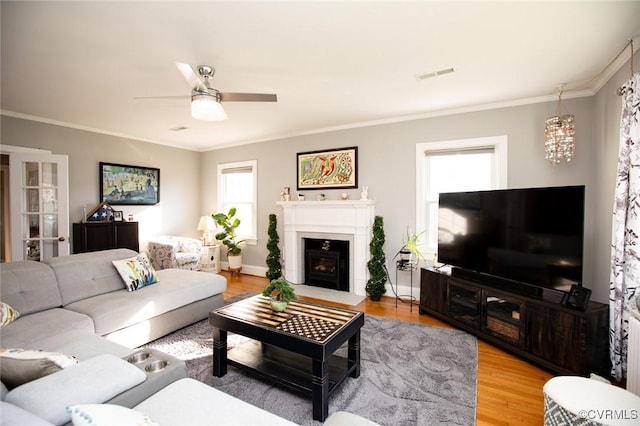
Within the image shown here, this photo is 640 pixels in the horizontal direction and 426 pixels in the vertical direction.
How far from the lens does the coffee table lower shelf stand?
2064 millimetres

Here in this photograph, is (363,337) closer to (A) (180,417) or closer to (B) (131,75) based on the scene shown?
(A) (180,417)

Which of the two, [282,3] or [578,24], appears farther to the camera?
[578,24]

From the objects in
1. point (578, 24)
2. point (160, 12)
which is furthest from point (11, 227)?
point (578, 24)

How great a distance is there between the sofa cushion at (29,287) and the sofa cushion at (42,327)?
79mm

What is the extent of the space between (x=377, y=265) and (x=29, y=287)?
12.4ft

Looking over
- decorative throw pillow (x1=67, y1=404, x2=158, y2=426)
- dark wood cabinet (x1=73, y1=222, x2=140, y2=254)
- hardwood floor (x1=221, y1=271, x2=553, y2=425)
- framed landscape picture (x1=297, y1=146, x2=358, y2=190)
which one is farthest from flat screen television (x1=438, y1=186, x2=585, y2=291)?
dark wood cabinet (x1=73, y1=222, x2=140, y2=254)

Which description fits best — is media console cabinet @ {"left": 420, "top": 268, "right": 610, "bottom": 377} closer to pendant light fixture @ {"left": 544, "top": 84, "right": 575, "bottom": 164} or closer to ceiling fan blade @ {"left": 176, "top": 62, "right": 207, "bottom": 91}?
pendant light fixture @ {"left": 544, "top": 84, "right": 575, "bottom": 164}

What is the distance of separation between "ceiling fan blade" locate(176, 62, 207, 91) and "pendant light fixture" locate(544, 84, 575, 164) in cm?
347

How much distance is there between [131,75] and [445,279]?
13.1 ft

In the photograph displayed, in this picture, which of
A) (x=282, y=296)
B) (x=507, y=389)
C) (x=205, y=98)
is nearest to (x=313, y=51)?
(x=205, y=98)

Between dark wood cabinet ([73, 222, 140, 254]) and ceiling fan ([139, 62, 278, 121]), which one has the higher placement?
ceiling fan ([139, 62, 278, 121])

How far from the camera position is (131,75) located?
113 inches

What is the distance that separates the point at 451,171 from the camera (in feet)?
13.4

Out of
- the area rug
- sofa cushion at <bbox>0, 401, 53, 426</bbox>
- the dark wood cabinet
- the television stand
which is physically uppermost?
the dark wood cabinet
